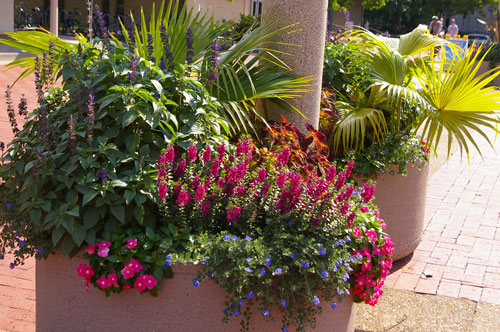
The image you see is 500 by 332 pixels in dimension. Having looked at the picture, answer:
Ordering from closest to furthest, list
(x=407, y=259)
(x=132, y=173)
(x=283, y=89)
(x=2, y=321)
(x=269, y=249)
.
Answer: (x=269, y=249), (x=132, y=173), (x=2, y=321), (x=283, y=89), (x=407, y=259)

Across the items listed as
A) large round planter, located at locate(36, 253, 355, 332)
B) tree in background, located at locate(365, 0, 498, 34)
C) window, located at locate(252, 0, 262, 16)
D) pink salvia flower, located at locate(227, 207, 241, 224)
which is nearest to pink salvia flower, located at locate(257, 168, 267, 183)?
pink salvia flower, located at locate(227, 207, 241, 224)

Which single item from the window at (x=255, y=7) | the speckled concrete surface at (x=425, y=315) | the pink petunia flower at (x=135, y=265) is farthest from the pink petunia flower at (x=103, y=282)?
the window at (x=255, y=7)

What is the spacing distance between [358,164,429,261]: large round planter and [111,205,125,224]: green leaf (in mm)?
2308

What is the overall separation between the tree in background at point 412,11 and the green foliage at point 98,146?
162ft

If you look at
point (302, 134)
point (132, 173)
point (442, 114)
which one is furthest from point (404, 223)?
point (132, 173)

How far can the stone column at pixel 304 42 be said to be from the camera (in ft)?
13.2

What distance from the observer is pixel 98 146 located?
2654 millimetres

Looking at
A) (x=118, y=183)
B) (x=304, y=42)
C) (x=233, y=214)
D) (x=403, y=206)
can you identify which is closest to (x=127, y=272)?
(x=118, y=183)

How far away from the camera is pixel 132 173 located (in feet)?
8.63

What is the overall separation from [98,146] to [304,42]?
192 cm

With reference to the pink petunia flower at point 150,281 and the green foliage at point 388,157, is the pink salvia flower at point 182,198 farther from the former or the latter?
the green foliage at point 388,157

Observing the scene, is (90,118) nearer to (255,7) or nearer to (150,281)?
(150,281)

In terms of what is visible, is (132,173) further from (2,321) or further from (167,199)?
(2,321)

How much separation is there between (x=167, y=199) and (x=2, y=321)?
4.90ft
